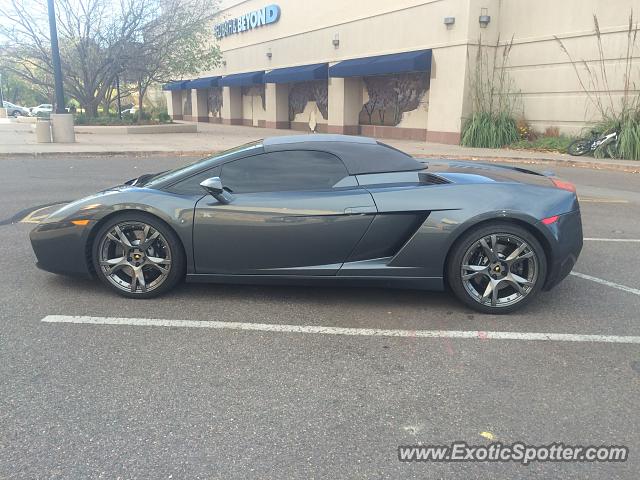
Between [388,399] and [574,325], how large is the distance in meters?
1.79

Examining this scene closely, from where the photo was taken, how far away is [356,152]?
4.33 m

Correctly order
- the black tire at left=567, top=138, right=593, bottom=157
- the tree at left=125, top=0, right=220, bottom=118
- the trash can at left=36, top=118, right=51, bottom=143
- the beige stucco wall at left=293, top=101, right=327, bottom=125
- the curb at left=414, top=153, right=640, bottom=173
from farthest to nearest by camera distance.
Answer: the beige stucco wall at left=293, top=101, right=327, bottom=125
the tree at left=125, top=0, right=220, bottom=118
the trash can at left=36, top=118, right=51, bottom=143
the black tire at left=567, top=138, right=593, bottom=157
the curb at left=414, top=153, right=640, bottom=173

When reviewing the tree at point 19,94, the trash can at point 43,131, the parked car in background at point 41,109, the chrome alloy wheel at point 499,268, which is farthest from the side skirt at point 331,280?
the tree at point 19,94

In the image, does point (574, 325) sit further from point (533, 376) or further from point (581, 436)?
point (581, 436)

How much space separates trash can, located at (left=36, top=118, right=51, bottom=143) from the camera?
60.1 ft

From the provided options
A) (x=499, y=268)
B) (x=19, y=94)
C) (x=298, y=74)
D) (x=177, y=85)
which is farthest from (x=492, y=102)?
(x=19, y=94)

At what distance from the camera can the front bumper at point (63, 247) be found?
14.0ft

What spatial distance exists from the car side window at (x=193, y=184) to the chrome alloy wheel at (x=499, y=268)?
2060 millimetres

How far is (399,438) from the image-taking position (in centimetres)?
262

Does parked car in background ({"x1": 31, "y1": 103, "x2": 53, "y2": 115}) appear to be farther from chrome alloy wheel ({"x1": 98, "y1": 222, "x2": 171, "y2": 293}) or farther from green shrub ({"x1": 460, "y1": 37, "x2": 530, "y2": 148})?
chrome alloy wheel ({"x1": 98, "y1": 222, "x2": 171, "y2": 293})

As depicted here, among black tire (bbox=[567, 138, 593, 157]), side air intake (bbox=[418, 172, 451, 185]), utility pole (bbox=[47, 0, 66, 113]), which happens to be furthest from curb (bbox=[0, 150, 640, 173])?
side air intake (bbox=[418, 172, 451, 185])

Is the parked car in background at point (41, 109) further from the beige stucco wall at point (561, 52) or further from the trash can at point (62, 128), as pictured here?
the beige stucco wall at point (561, 52)

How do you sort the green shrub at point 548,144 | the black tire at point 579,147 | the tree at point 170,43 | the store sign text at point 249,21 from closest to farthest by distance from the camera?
the black tire at point 579,147 → the green shrub at point 548,144 → the tree at point 170,43 → the store sign text at point 249,21

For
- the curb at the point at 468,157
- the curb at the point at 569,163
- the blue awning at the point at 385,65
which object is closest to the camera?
the curb at the point at 569,163
